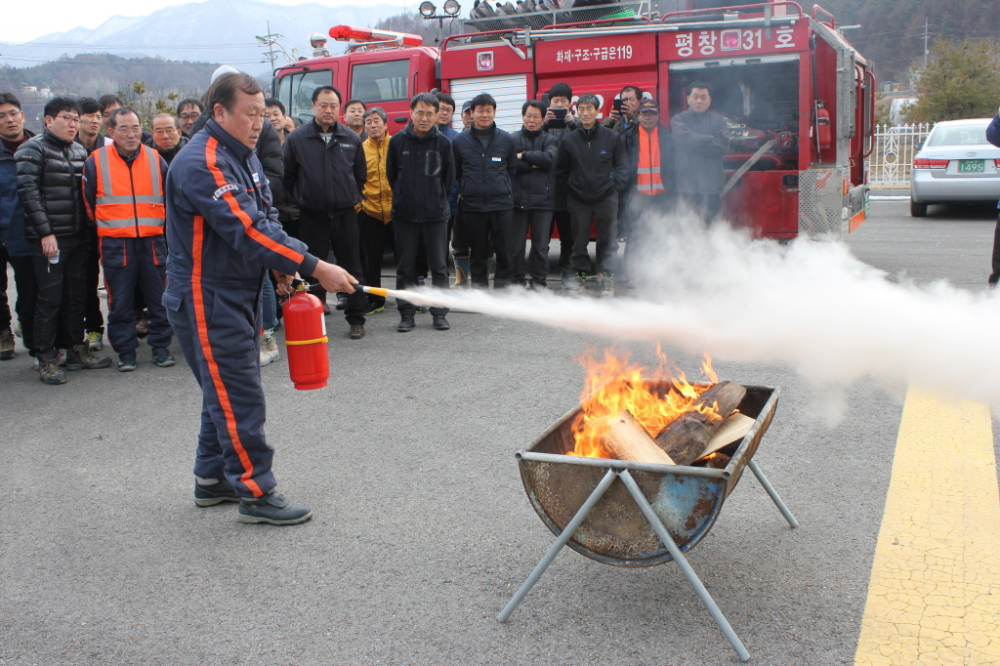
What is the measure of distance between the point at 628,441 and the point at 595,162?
5.93m

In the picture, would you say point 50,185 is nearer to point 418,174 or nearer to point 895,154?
point 418,174

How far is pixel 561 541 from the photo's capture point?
2.76 m

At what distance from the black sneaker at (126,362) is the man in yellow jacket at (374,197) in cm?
253

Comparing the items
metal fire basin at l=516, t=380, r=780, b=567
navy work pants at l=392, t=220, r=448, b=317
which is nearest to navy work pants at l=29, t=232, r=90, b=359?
navy work pants at l=392, t=220, r=448, b=317

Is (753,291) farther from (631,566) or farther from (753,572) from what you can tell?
(631,566)

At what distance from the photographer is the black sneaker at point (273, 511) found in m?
3.71

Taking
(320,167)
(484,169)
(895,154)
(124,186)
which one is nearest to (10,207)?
(124,186)

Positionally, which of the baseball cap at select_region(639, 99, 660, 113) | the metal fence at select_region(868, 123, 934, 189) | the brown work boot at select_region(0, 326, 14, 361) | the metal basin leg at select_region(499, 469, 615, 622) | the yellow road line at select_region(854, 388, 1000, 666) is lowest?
the yellow road line at select_region(854, 388, 1000, 666)

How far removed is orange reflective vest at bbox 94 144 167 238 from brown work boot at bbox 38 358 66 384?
1078 mm

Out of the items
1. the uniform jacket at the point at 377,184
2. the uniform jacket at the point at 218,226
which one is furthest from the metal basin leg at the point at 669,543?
the uniform jacket at the point at 377,184

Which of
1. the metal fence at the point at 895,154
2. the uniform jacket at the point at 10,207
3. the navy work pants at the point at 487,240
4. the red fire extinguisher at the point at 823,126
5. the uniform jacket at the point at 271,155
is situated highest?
the metal fence at the point at 895,154

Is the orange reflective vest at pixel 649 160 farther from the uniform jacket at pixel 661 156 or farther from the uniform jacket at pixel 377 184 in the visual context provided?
the uniform jacket at pixel 377 184

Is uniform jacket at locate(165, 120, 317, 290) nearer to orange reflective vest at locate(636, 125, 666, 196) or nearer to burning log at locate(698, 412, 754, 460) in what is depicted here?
burning log at locate(698, 412, 754, 460)

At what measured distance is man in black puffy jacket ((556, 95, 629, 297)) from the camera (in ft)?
27.6
